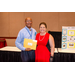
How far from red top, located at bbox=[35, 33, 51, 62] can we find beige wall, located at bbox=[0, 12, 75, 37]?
2.85 meters

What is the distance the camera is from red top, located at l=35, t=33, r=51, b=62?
5.17 feet

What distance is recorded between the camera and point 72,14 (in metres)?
4.16

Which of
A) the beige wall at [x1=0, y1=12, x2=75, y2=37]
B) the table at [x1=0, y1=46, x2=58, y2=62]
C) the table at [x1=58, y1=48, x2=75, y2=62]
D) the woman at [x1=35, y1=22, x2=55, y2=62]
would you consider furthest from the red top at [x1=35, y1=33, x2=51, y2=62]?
the beige wall at [x1=0, y1=12, x2=75, y2=37]

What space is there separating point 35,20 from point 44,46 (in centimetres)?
304

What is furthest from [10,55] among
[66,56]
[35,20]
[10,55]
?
[35,20]

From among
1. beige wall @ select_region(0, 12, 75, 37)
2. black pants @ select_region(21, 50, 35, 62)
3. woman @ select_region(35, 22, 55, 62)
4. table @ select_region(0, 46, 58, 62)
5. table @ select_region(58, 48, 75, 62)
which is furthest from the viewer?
beige wall @ select_region(0, 12, 75, 37)

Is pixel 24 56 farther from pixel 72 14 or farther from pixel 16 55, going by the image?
pixel 72 14

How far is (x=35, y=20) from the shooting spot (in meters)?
4.44

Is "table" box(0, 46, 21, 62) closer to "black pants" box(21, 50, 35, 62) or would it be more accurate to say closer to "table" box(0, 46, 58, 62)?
"table" box(0, 46, 58, 62)

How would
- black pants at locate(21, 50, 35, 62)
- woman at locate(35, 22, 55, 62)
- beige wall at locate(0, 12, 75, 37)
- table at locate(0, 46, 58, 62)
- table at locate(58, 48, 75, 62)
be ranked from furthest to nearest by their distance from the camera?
beige wall at locate(0, 12, 75, 37)
table at locate(0, 46, 58, 62)
table at locate(58, 48, 75, 62)
black pants at locate(21, 50, 35, 62)
woman at locate(35, 22, 55, 62)

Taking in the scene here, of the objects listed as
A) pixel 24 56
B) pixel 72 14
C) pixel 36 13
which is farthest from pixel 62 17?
pixel 24 56

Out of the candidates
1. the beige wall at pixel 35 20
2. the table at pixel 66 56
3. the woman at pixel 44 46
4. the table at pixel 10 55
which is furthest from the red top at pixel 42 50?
the beige wall at pixel 35 20

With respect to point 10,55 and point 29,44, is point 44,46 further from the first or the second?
point 10,55

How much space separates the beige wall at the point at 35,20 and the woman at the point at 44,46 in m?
2.83
